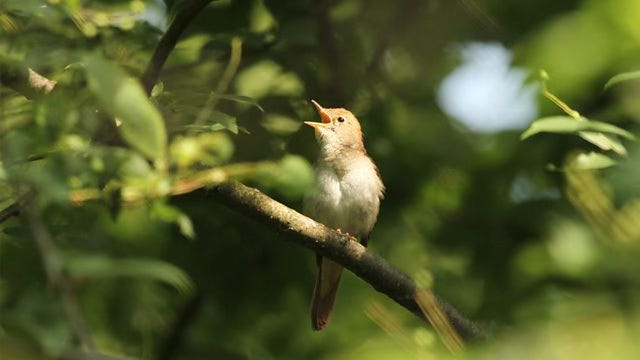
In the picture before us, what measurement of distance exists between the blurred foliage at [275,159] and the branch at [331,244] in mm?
154

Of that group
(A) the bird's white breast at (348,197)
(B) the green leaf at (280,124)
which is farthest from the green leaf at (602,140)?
(A) the bird's white breast at (348,197)

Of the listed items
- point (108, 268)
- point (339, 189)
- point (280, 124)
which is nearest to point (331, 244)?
point (280, 124)

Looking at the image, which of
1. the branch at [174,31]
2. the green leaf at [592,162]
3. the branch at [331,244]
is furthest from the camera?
the branch at [331,244]

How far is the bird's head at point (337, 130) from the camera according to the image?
597cm

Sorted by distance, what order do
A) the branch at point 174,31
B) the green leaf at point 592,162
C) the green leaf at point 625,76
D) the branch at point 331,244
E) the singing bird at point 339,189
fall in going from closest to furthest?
the green leaf at point 625,76, the green leaf at point 592,162, the branch at point 174,31, the branch at point 331,244, the singing bird at point 339,189

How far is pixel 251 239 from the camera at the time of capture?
17.9 ft

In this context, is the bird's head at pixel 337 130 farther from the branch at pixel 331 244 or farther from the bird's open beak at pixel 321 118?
the branch at pixel 331 244

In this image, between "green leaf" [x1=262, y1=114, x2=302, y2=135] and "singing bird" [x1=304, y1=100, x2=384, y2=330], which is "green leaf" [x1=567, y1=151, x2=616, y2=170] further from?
"singing bird" [x1=304, y1=100, x2=384, y2=330]

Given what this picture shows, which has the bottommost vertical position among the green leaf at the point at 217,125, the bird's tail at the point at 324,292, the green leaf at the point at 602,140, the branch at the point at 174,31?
the bird's tail at the point at 324,292

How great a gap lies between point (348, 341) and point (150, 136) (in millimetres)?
3718

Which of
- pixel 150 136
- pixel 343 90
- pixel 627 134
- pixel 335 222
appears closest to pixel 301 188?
pixel 150 136

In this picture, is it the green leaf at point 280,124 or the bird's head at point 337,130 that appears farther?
the bird's head at point 337,130

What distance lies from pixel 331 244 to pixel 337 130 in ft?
6.41

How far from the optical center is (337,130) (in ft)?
20.0
